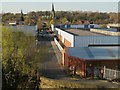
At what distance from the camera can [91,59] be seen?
27.2 ft

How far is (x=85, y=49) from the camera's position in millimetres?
9070

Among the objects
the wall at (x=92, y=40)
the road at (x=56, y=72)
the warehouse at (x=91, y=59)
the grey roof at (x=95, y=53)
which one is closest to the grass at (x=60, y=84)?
the road at (x=56, y=72)

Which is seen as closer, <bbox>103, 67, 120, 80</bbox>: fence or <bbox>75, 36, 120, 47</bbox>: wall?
<bbox>103, 67, 120, 80</bbox>: fence

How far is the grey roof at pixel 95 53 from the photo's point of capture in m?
8.50

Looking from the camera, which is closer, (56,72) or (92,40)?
(56,72)

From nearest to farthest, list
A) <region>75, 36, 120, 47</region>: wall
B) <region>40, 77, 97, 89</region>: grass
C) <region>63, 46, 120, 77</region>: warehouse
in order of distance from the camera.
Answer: <region>40, 77, 97, 89</region>: grass < <region>63, 46, 120, 77</region>: warehouse < <region>75, 36, 120, 47</region>: wall

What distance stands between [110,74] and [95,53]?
3.52ft

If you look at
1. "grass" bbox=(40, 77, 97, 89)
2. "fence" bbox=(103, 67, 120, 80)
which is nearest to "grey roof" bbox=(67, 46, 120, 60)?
"fence" bbox=(103, 67, 120, 80)

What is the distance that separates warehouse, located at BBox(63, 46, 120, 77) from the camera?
8297 millimetres

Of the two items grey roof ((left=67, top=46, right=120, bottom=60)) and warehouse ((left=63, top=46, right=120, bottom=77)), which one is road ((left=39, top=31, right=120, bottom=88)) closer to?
warehouse ((left=63, top=46, right=120, bottom=77))

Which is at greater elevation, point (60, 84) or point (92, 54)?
point (92, 54)

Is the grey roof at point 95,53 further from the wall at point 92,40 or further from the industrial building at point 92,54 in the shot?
the wall at point 92,40

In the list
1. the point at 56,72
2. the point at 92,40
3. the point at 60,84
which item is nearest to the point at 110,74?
the point at 60,84

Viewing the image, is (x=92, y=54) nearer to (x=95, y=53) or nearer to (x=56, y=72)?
(x=95, y=53)
